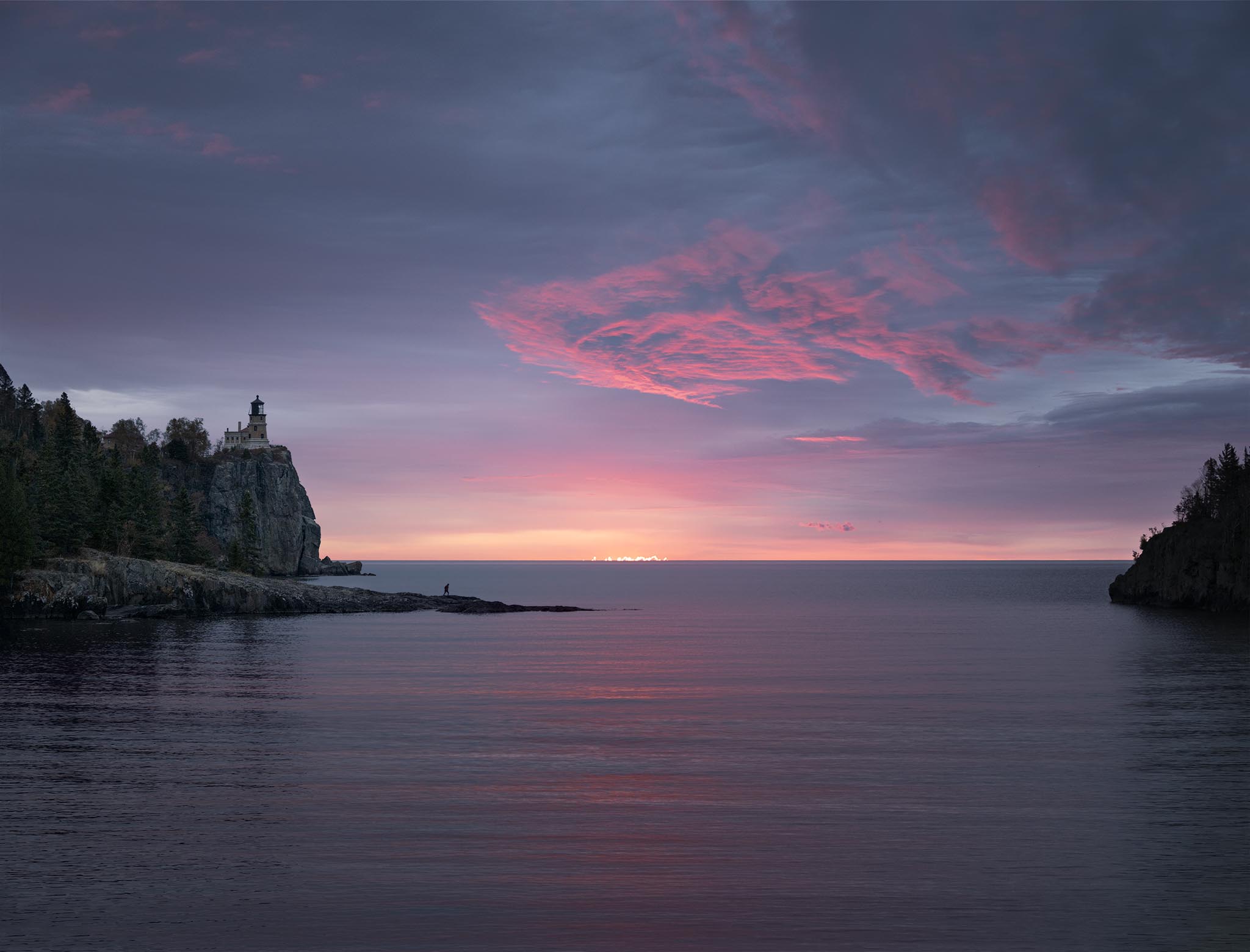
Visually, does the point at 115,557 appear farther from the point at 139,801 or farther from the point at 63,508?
the point at 139,801

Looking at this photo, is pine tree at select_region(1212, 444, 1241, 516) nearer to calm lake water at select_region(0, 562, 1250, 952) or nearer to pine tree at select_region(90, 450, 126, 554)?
calm lake water at select_region(0, 562, 1250, 952)

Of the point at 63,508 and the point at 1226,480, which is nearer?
the point at 63,508

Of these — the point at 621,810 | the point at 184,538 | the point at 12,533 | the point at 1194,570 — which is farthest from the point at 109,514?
the point at 1194,570

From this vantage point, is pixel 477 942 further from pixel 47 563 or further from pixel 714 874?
pixel 47 563

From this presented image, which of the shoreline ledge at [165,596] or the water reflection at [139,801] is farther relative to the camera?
the shoreline ledge at [165,596]

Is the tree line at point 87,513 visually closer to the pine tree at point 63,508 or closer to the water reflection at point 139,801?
the pine tree at point 63,508

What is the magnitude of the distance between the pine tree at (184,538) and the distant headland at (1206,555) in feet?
488

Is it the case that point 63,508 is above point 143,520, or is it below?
above

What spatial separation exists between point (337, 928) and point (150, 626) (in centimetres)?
8556

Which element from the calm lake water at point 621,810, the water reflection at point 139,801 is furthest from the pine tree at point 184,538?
A: the water reflection at point 139,801

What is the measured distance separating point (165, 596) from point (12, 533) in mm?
18332

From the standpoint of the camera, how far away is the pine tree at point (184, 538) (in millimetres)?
127438

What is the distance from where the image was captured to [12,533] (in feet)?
309

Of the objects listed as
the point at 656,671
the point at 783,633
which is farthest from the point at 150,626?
the point at 783,633
